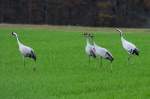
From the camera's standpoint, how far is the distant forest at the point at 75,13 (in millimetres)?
62969

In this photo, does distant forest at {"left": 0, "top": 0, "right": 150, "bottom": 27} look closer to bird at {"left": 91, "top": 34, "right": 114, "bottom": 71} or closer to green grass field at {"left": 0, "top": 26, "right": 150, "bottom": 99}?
green grass field at {"left": 0, "top": 26, "right": 150, "bottom": 99}

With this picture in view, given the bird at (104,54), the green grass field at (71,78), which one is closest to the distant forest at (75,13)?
the green grass field at (71,78)

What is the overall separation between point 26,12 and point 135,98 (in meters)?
51.6

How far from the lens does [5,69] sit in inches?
732

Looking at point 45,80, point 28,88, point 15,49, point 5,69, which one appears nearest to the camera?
point 28,88

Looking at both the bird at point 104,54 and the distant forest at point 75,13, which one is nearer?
the bird at point 104,54

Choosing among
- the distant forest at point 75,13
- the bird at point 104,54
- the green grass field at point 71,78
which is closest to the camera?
the green grass field at point 71,78

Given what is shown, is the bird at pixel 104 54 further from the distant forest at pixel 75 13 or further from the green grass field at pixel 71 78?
the distant forest at pixel 75 13

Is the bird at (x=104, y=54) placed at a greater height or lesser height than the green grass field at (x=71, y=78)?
greater

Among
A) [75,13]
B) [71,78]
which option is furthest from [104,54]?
[75,13]

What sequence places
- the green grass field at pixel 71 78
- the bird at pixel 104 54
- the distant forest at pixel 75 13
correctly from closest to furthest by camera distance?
the green grass field at pixel 71 78 < the bird at pixel 104 54 < the distant forest at pixel 75 13

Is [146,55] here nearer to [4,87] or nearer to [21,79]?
[21,79]

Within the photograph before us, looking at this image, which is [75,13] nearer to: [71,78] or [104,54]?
[104,54]

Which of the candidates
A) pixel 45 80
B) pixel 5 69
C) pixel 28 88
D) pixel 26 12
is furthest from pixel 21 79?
pixel 26 12
